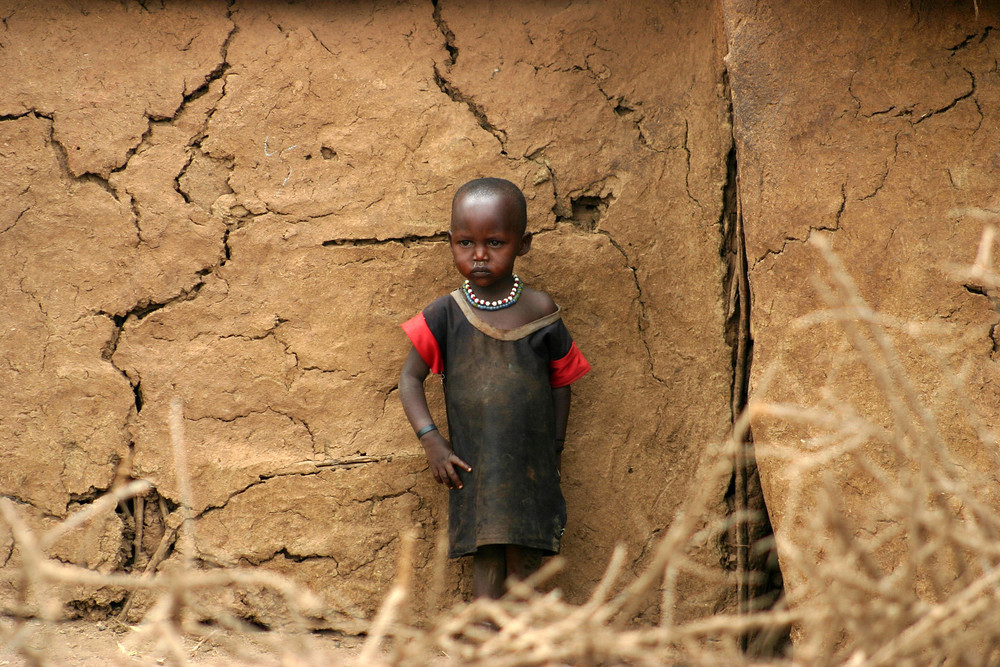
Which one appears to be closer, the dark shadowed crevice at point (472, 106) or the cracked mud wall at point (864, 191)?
the cracked mud wall at point (864, 191)

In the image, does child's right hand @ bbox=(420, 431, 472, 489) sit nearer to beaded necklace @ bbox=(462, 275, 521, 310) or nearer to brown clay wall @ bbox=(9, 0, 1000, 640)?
brown clay wall @ bbox=(9, 0, 1000, 640)

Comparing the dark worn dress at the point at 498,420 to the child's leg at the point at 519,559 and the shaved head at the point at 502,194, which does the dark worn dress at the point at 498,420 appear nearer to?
the child's leg at the point at 519,559

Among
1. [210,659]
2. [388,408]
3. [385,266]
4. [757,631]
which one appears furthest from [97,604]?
[757,631]

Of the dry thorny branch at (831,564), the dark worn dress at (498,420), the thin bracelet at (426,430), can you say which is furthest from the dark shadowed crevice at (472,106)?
the dry thorny branch at (831,564)

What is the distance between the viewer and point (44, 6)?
297 cm

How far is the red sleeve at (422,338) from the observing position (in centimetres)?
280

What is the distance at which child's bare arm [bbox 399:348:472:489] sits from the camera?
2.75 meters

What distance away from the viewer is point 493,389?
9.02 feet

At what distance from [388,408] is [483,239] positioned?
65 centimetres

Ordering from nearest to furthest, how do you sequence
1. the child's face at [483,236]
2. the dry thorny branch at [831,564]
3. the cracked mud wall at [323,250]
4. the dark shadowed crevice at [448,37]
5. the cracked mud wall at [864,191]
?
the dry thorny branch at [831,564], the cracked mud wall at [864,191], the child's face at [483,236], the cracked mud wall at [323,250], the dark shadowed crevice at [448,37]

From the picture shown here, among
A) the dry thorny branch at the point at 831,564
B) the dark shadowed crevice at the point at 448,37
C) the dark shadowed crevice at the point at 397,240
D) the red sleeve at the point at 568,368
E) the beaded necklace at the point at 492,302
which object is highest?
the dark shadowed crevice at the point at 448,37

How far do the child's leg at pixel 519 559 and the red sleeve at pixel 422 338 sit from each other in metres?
0.60

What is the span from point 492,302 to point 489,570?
30.6 inches

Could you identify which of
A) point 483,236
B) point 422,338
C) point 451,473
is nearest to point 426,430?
point 451,473
